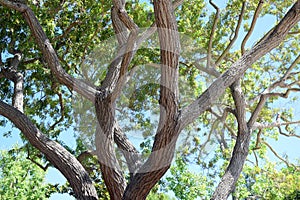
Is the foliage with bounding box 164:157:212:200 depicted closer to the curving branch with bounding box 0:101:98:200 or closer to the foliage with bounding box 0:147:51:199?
the foliage with bounding box 0:147:51:199

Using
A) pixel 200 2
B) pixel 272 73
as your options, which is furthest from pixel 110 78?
pixel 272 73

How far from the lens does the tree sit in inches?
186

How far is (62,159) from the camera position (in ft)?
17.4

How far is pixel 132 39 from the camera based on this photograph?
197 inches

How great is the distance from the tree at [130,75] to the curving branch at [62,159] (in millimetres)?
13

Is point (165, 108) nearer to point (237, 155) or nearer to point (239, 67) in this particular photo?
point (239, 67)

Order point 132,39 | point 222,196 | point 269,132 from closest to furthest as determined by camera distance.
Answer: point 132,39, point 222,196, point 269,132

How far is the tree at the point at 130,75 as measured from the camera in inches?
186

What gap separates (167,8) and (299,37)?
5.80 metres

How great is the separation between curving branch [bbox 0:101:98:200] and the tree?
1cm

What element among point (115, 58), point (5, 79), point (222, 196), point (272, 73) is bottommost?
point (222, 196)

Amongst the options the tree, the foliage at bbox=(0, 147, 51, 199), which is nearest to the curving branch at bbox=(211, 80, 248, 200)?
the tree

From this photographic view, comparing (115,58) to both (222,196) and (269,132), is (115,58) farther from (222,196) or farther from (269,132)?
(269,132)

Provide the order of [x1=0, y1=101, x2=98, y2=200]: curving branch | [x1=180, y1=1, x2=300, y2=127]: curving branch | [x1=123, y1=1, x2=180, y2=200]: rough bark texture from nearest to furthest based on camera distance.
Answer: [x1=123, y1=1, x2=180, y2=200]: rough bark texture
[x1=180, y1=1, x2=300, y2=127]: curving branch
[x1=0, y1=101, x2=98, y2=200]: curving branch
